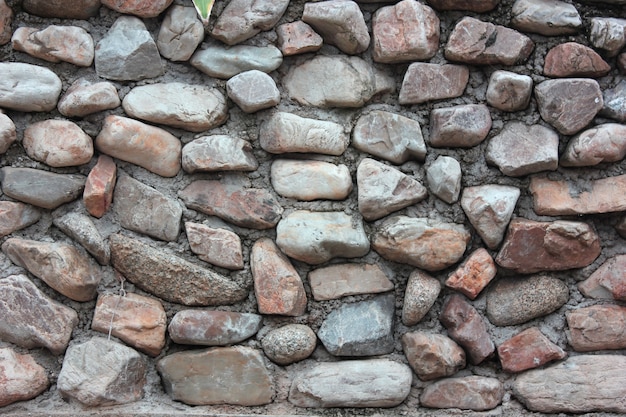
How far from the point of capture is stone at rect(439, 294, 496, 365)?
1.45 metres

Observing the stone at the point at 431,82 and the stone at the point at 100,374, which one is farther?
the stone at the point at 431,82

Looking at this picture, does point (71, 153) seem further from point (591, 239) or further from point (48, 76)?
point (591, 239)

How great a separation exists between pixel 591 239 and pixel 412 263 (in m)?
0.38

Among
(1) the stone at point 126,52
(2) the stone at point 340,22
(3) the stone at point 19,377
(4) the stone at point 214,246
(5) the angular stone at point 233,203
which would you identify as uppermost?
(2) the stone at point 340,22

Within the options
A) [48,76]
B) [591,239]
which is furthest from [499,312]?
[48,76]

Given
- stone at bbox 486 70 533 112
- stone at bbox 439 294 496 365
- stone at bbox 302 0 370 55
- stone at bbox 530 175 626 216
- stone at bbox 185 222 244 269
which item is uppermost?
stone at bbox 302 0 370 55

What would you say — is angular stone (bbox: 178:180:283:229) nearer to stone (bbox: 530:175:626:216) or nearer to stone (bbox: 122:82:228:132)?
stone (bbox: 122:82:228:132)

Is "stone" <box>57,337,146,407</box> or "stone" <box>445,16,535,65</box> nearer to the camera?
"stone" <box>57,337,146,407</box>

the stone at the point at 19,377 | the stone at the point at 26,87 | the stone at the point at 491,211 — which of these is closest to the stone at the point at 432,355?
the stone at the point at 491,211

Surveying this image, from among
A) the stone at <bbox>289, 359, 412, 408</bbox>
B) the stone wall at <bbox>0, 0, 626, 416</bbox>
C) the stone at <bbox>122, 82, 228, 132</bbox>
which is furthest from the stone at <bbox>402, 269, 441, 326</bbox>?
the stone at <bbox>122, 82, 228, 132</bbox>

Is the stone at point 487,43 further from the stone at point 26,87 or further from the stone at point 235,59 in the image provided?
the stone at point 26,87

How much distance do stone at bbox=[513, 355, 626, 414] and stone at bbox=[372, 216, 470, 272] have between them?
0.31 metres

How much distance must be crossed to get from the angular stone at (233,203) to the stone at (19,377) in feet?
1.48

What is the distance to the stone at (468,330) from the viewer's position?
1.45 meters
